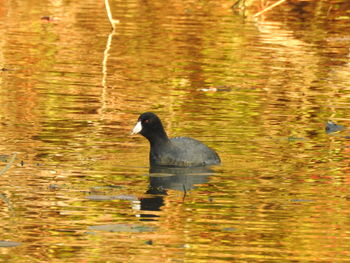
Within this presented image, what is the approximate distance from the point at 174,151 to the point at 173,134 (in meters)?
2.07

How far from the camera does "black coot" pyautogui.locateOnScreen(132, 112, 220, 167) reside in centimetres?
1422

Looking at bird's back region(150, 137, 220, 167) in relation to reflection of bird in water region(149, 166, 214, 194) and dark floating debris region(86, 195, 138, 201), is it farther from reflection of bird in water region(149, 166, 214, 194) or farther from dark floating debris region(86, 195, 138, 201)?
dark floating debris region(86, 195, 138, 201)

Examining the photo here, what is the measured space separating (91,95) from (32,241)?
979 cm

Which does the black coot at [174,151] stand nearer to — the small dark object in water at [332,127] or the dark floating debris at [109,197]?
the dark floating debris at [109,197]

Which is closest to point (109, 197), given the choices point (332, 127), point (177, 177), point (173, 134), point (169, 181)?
point (169, 181)

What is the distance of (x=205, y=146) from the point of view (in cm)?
1430

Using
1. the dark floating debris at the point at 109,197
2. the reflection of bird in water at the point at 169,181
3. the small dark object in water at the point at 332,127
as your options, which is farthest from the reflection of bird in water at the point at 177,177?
the small dark object in water at the point at 332,127

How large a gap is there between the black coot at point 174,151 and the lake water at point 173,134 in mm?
217

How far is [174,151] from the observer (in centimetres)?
1431

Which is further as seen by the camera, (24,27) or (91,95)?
(24,27)

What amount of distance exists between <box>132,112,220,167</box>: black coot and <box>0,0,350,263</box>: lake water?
217mm

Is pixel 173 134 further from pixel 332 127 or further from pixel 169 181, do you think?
pixel 169 181

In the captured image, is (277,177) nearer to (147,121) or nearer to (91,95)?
(147,121)

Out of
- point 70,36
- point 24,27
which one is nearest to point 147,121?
point 70,36
